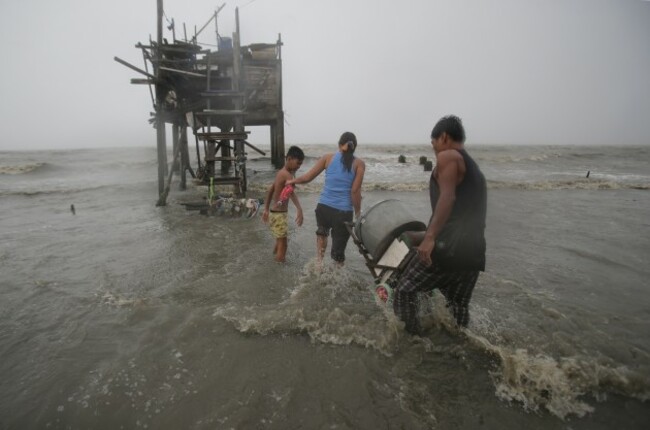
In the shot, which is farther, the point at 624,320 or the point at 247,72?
the point at 247,72

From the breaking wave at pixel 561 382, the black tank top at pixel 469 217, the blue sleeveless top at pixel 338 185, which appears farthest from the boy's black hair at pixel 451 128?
the breaking wave at pixel 561 382

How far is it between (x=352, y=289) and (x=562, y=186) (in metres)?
14.4

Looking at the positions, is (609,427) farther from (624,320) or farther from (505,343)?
(624,320)

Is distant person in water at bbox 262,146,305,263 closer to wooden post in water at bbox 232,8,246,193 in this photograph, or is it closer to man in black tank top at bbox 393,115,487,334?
man in black tank top at bbox 393,115,487,334

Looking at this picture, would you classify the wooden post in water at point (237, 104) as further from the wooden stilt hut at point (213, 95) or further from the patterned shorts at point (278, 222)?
the patterned shorts at point (278, 222)

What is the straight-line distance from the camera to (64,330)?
3.39 m

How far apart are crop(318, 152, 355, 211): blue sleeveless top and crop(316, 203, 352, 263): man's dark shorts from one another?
0.07 meters

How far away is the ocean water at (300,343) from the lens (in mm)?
2416

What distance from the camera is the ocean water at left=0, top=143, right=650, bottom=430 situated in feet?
7.93

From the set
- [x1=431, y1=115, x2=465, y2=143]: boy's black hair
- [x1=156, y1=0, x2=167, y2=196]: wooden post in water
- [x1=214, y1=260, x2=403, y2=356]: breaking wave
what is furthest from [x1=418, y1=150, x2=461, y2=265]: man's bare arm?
[x1=156, y1=0, x2=167, y2=196]: wooden post in water

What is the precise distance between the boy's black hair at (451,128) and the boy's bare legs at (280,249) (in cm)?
319

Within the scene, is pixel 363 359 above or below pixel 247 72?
below

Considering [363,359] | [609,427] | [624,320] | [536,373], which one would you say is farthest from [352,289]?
[624,320]

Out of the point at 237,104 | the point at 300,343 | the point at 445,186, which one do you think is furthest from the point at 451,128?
the point at 237,104
